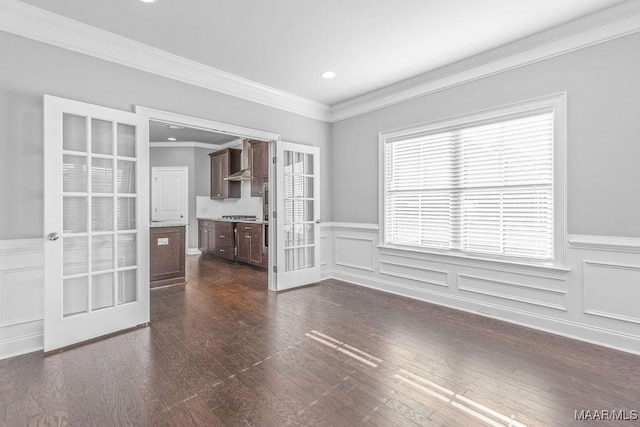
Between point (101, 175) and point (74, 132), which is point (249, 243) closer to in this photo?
point (101, 175)

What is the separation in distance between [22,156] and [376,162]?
152 inches

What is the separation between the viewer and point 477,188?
11.7 feet

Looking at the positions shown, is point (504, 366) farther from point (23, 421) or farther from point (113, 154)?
point (113, 154)

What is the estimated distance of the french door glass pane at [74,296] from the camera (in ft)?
8.94

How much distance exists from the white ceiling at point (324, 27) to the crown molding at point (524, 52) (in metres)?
0.10

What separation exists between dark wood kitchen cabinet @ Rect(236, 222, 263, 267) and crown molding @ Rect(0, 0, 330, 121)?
2.59 meters

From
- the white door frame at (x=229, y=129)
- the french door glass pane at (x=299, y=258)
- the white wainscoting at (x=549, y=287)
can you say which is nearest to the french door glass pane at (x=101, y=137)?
the white door frame at (x=229, y=129)

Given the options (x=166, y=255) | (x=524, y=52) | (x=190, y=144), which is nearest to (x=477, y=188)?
(x=524, y=52)

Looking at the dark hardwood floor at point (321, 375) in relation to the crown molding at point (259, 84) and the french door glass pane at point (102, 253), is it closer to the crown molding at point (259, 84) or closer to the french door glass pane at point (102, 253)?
the french door glass pane at point (102, 253)

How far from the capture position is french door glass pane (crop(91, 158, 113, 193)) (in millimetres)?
2873

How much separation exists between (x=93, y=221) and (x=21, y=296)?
0.78 m

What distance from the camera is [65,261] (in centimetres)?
272

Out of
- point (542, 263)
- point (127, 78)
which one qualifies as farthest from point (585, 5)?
point (127, 78)

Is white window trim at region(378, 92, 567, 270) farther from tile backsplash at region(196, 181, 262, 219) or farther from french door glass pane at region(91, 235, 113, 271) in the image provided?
tile backsplash at region(196, 181, 262, 219)
